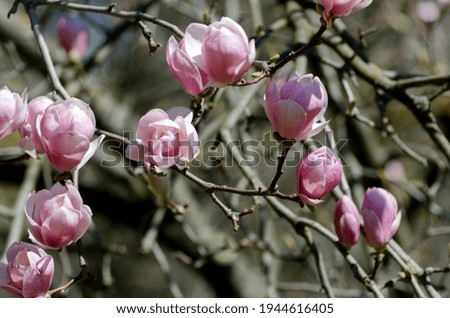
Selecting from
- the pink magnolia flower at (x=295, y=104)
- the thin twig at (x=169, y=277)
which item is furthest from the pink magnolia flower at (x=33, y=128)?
the thin twig at (x=169, y=277)

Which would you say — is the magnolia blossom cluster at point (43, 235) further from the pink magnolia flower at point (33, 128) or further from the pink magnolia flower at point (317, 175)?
the pink magnolia flower at point (317, 175)

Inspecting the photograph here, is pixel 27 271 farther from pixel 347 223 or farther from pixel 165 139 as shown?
pixel 347 223

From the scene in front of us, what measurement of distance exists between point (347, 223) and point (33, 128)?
21.7 inches

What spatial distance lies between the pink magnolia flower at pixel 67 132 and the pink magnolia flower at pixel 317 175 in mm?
316

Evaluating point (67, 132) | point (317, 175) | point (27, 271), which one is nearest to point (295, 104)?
point (317, 175)

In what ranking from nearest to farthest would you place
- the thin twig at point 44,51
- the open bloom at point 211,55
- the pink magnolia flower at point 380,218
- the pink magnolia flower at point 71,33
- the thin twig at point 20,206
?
the open bloom at point 211,55, the thin twig at point 44,51, the pink magnolia flower at point 380,218, the thin twig at point 20,206, the pink magnolia flower at point 71,33

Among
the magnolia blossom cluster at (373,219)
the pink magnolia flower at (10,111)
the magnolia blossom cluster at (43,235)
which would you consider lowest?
the magnolia blossom cluster at (373,219)

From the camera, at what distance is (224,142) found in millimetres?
1296

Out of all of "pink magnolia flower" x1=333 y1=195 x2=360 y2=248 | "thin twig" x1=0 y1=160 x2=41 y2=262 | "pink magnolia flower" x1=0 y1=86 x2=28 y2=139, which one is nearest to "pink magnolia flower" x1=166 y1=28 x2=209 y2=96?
"pink magnolia flower" x1=0 y1=86 x2=28 y2=139

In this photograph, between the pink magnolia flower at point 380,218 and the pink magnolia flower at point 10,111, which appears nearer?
the pink magnolia flower at point 10,111

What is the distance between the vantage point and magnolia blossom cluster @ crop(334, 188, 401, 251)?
41.7 inches

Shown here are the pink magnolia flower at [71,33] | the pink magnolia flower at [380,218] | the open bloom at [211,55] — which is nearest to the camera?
the open bloom at [211,55]

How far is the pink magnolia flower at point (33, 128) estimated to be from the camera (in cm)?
89
